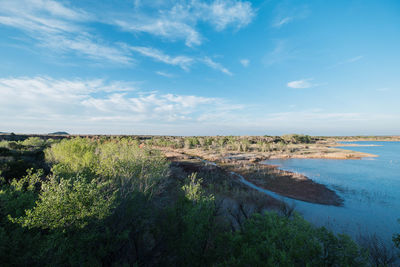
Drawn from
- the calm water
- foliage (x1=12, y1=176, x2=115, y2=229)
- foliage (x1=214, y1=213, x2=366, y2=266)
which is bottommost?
the calm water

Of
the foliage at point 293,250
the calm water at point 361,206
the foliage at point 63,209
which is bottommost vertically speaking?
the calm water at point 361,206

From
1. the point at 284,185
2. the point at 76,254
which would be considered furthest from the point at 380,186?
the point at 76,254

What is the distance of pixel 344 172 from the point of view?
3834cm

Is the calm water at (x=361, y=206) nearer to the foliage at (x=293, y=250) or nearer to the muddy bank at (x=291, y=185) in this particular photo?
the muddy bank at (x=291, y=185)

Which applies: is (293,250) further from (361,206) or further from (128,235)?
(361,206)

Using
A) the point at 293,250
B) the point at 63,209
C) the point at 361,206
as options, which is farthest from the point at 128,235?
the point at 361,206

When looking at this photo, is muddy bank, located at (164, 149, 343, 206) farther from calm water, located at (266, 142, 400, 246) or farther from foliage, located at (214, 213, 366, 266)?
foliage, located at (214, 213, 366, 266)

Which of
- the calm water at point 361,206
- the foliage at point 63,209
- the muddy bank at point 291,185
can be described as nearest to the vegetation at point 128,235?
the foliage at point 63,209

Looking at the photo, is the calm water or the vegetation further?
the calm water

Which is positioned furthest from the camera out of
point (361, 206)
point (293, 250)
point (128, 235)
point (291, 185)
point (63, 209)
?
point (291, 185)

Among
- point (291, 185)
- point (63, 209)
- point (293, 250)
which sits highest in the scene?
point (63, 209)

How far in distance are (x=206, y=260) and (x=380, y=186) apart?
34.7 meters

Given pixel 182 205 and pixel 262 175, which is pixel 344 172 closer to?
pixel 262 175

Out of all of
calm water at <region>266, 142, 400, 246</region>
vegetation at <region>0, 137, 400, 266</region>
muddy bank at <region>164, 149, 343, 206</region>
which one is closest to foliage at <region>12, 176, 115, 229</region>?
vegetation at <region>0, 137, 400, 266</region>
